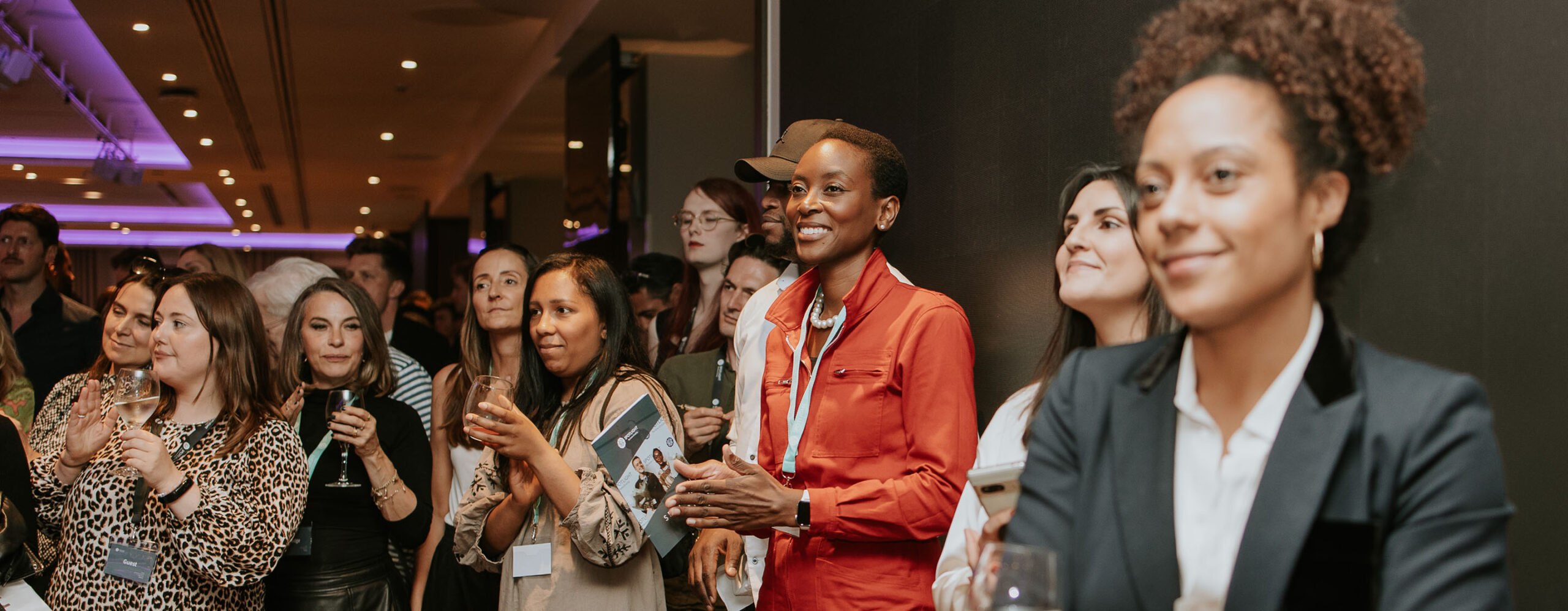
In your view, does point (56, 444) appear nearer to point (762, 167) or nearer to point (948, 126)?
point (762, 167)

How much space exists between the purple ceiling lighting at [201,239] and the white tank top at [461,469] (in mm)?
18883

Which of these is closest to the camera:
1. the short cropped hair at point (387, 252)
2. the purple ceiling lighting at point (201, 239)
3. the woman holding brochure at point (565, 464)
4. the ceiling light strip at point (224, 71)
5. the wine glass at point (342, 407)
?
the woman holding brochure at point (565, 464)

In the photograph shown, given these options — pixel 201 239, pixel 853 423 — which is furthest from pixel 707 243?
pixel 201 239

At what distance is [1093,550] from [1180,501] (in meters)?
0.09

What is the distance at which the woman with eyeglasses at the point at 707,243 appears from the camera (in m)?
3.73

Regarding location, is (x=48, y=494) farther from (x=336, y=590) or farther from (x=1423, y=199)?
(x=1423, y=199)

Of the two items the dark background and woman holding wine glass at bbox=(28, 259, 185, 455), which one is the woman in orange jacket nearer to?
the dark background

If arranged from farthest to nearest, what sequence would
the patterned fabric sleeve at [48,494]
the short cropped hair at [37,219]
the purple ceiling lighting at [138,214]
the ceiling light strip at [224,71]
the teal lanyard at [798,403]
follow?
the purple ceiling lighting at [138,214] < the ceiling light strip at [224,71] < the short cropped hair at [37,219] < the patterned fabric sleeve at [48,494] < the teal lanyard at [798,403]

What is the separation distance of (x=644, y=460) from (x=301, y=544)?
1.05 m

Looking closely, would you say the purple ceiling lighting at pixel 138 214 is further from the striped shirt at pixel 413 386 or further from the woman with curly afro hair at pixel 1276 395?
the woman with curly afro hair at pixel 1276 395

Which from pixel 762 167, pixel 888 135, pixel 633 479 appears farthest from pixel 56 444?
pixel 888 135

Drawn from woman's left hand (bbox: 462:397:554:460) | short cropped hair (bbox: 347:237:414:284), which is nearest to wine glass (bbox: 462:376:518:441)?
woman's left hand (bbox: 462:397:554:460)

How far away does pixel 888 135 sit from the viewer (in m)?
3.26

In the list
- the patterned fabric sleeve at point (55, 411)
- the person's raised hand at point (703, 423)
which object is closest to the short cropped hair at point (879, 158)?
the person's raised hand at point (703, 423)
